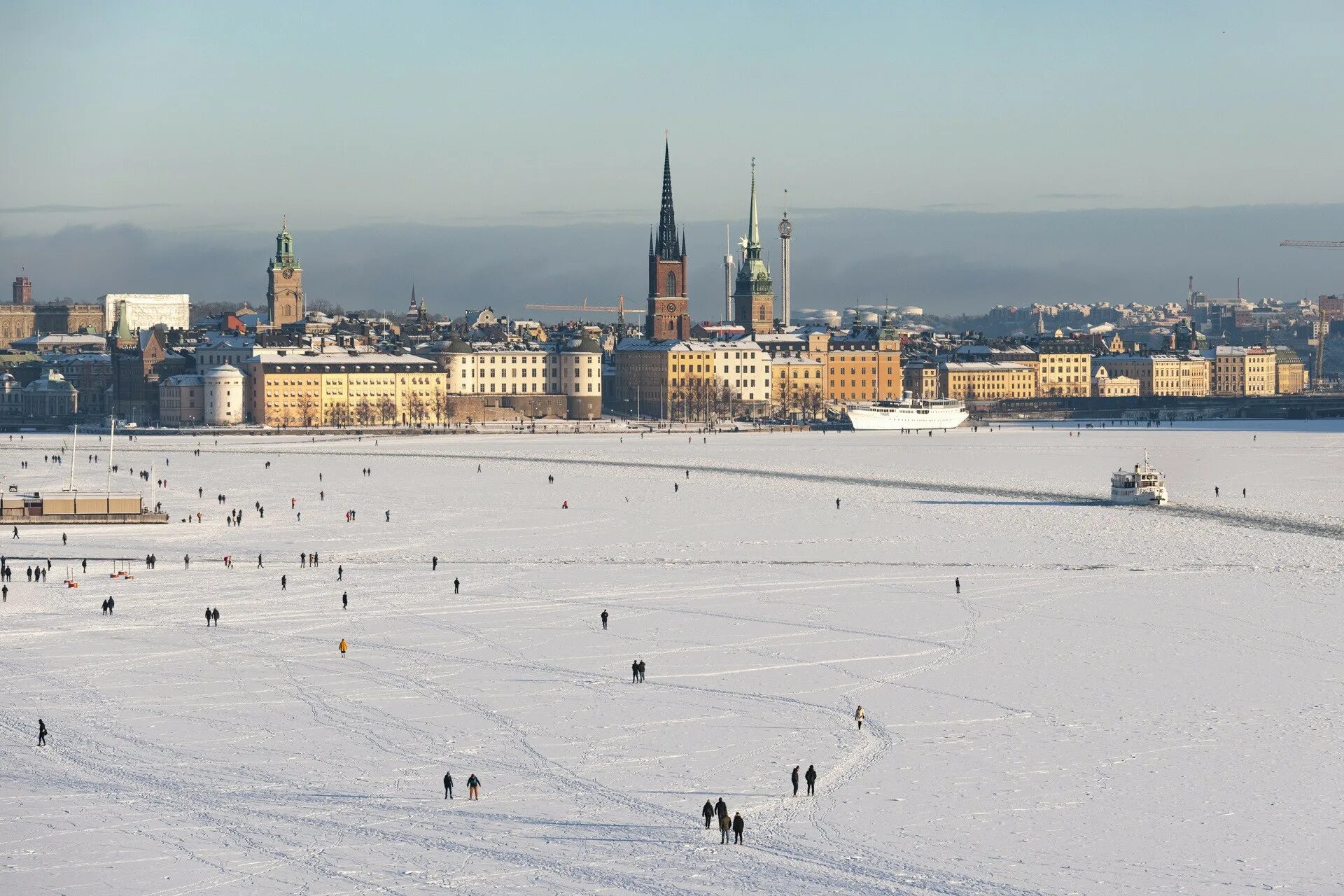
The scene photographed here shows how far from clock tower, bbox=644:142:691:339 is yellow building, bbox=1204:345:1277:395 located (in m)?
62.6

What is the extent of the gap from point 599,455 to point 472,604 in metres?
49.1

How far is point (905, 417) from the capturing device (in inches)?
4872

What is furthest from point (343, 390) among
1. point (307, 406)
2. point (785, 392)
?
point (785, 392)

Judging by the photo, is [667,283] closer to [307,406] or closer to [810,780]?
[307,406]

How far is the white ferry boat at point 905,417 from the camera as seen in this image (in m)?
123

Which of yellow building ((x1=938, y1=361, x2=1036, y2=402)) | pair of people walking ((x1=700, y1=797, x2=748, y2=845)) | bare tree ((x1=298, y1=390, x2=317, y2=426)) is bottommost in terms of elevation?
pair of people walking ((x1=700, y1=797, x2=748, y2=845))

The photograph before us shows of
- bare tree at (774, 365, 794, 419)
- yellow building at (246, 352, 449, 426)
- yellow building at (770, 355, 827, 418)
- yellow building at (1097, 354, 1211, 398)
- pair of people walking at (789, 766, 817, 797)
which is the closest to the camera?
pair of people walking at (789, 766, 817, 797)

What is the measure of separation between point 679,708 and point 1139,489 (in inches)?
1293

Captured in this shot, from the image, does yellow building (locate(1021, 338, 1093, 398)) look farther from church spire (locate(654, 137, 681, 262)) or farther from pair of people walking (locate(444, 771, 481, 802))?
pair of people walking (locate(444, 771, 481, 802))

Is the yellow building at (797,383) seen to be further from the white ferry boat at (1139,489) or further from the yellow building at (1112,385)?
the white ferry boat at (1139,489)

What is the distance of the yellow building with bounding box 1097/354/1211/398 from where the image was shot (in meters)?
183

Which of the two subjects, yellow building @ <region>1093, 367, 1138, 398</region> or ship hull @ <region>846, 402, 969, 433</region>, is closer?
ship hull @ <region>846, 402, 969, 433</region>

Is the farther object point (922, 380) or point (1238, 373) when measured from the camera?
point (1238, 373)

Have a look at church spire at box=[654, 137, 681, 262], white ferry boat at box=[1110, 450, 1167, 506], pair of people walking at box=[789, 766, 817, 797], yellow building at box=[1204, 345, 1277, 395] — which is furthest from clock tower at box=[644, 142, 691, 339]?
pair of people walking at box=[789, 766, 817, 797]
